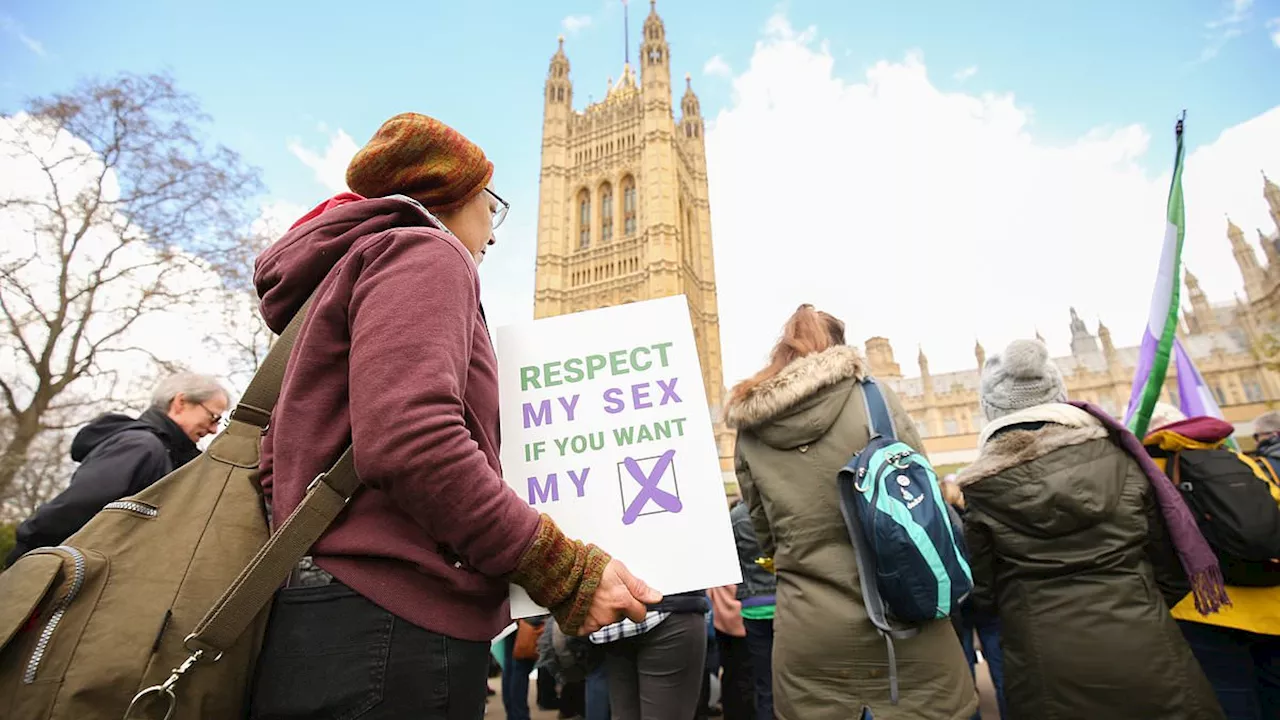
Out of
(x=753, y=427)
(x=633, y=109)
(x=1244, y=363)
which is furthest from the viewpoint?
(x=633, y=109)

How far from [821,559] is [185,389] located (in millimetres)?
3038

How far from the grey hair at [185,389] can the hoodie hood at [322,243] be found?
7.26ft

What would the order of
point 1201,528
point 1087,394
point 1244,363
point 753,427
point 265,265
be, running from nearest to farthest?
point 265,265 → point 753,427 → point 1201,528 → point 1244,363 → point 1087,394

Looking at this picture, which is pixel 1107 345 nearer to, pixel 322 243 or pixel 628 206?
pixel 628 206

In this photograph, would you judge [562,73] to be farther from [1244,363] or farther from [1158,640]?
[1158,640]

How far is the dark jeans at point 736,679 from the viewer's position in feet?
15.1

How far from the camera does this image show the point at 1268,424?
446 centimetres

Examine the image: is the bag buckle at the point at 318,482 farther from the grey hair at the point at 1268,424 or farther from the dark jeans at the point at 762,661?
the grey hair at the point at 1268,424

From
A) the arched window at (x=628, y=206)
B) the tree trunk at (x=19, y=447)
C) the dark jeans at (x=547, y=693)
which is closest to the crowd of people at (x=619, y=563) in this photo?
the dark jeans at (x=547, y=693)

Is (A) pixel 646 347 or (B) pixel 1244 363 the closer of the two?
(A) pixel 646 347

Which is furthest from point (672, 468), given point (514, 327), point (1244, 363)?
point (1244, 363)

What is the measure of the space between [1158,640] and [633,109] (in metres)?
46.9

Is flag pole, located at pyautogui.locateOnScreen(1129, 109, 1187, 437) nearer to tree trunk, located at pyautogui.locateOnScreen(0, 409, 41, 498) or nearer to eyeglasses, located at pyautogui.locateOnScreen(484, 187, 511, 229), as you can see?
eyeglasses, located at pyautogui.locateOnScreen(484, 187, 511, 229)

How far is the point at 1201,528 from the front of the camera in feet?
8.18
